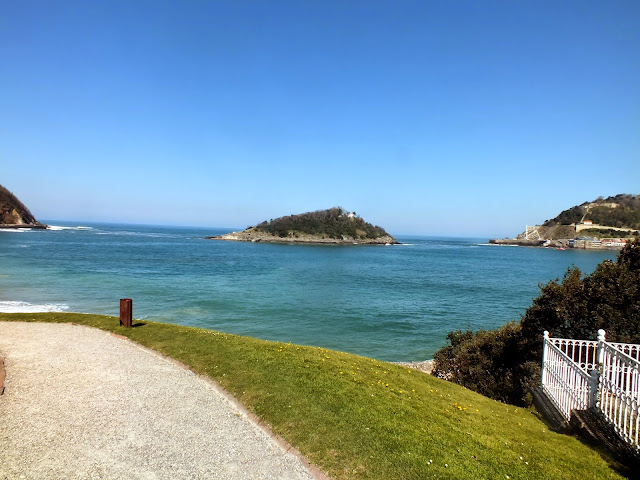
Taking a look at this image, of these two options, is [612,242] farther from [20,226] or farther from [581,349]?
[20,226]

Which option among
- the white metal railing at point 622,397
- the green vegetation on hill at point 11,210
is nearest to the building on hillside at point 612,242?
the white metal railing at point 622,397

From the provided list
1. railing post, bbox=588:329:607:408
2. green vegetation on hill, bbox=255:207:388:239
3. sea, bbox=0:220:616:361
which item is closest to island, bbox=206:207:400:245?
green vegetation on hill, bbox=255:207:388:239

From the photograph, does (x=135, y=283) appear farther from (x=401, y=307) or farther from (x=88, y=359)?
(x=88, y=359)

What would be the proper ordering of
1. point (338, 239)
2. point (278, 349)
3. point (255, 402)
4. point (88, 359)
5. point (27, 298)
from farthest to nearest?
point (338, 239) → point (27, 298) → point (278, 349) → point (88, 359) → point (255, 402)

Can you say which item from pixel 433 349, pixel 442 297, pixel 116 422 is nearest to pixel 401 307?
pixel 442 297

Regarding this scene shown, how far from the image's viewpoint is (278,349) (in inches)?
496

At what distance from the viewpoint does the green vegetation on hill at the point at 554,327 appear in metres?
11.9

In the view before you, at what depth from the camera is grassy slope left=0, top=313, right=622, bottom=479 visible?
627 centimetres

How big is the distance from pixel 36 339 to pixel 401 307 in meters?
28.4

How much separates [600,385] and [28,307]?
104 ft

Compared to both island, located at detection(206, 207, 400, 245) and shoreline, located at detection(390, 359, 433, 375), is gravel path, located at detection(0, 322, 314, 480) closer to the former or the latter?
shoreline, located at detection(390, 359, 433, 375)

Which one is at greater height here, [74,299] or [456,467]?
[456,467]

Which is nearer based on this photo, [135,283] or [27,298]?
[27,298]

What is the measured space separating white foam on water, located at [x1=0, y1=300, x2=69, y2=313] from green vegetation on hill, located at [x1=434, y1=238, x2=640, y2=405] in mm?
25687
